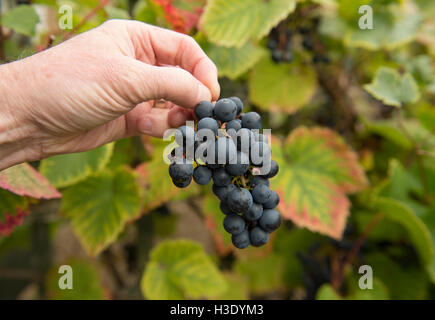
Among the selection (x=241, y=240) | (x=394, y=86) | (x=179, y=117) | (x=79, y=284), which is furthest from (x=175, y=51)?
(x=79, y=284)

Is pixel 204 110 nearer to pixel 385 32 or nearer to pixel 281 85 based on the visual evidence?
pixel 281 85

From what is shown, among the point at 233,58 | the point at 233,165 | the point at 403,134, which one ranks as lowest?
the point at 233,165

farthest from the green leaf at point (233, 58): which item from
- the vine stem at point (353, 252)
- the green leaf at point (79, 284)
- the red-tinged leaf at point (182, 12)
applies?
the green leaf at point (79, 284)

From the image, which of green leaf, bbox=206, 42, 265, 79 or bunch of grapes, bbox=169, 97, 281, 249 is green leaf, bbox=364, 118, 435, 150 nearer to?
green leaf, bbox=206, 42, 265, 79

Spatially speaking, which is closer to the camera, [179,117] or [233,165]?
[233,165]

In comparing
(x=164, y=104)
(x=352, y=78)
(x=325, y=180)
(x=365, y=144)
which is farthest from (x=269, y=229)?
(x=352, y=78)

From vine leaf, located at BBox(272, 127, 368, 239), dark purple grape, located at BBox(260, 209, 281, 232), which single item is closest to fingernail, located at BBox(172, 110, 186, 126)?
dark purple grape, located at BBox(260, 209, 281, 232)
